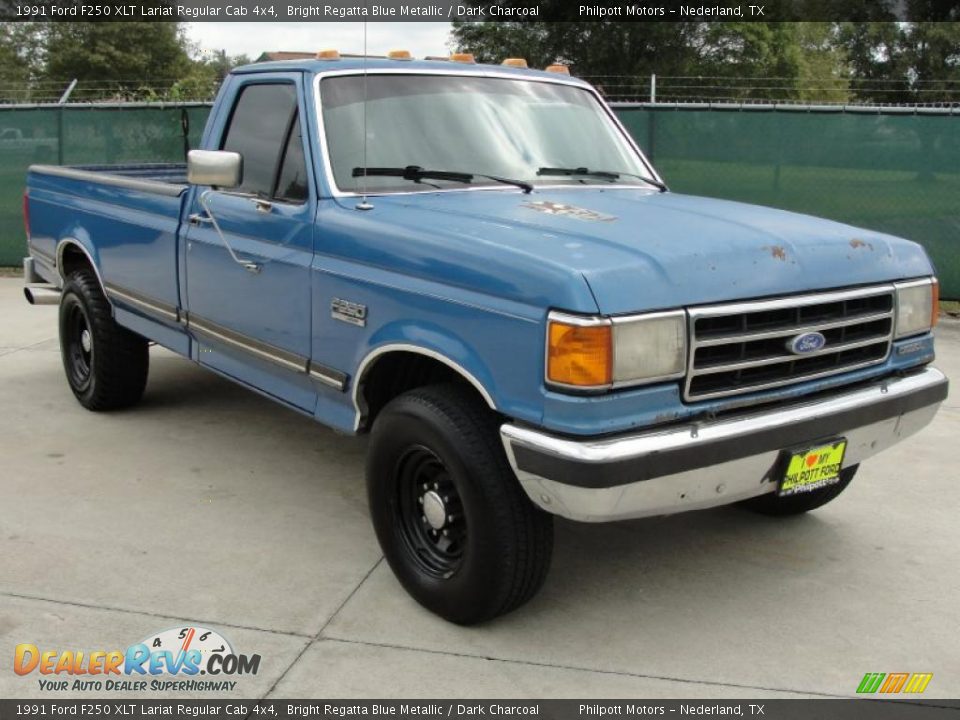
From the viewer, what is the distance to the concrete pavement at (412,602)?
3436 mm

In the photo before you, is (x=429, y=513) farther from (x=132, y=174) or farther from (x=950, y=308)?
(x=950, y=308)

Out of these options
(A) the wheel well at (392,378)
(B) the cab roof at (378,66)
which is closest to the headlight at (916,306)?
(A) the wheel well at (392,378)

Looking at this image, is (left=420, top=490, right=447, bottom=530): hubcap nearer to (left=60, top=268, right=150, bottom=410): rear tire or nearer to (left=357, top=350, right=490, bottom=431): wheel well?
(left=357, top=350, right=490, bottom=431): wheel well

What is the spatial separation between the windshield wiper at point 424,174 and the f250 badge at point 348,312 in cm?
60

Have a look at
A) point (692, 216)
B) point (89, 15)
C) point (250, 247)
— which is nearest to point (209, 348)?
point (250, 247)

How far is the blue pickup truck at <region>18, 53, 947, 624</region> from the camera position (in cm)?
319

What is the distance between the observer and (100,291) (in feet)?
20.3

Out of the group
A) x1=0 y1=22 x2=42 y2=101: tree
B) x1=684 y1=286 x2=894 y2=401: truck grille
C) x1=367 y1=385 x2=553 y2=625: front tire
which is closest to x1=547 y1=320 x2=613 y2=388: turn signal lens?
A: x1=684 y1=286 x2=894 y2=401: truck grille

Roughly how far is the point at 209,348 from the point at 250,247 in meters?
0.82

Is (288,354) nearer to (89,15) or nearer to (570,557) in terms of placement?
(570,557)

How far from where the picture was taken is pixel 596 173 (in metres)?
4.78

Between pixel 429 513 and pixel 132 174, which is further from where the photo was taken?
pixel 132 174

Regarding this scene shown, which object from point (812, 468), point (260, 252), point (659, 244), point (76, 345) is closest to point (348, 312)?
point (260, 252)
